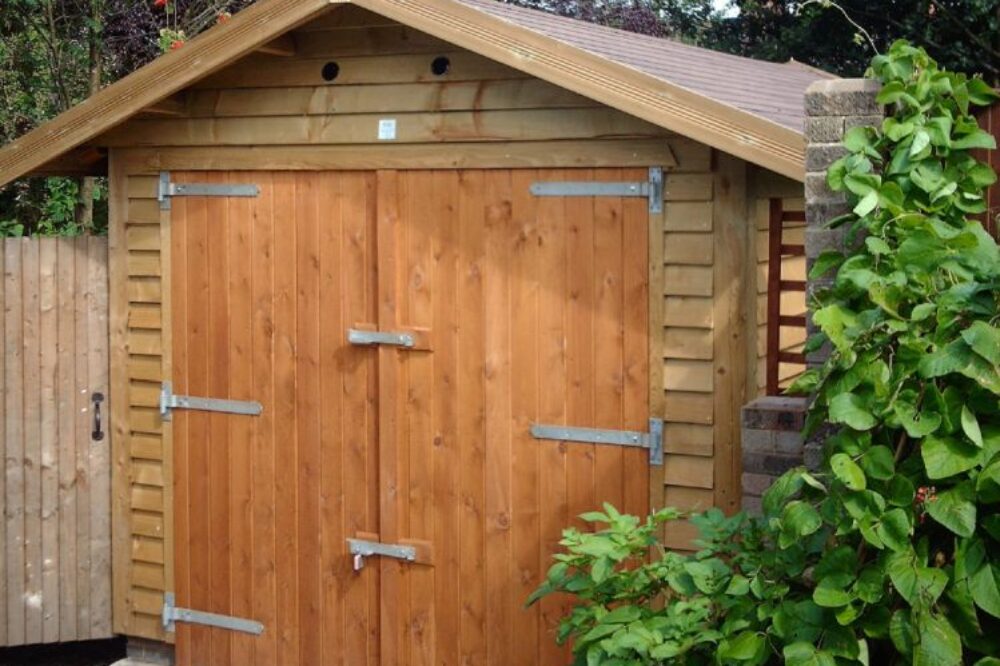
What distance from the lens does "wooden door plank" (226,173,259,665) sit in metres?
6.86

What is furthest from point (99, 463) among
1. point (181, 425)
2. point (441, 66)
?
point (441, 66)

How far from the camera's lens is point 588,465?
239 inches

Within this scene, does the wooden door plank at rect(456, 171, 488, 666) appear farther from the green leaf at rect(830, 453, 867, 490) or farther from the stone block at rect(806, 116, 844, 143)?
the green leaf at rect(830, 453, 867, 490)

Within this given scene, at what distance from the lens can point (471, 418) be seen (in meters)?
6.32

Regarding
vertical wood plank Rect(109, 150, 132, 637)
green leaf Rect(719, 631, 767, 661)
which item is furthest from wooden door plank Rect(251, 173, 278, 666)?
green leaf Rect(719, 631, 767, 661)

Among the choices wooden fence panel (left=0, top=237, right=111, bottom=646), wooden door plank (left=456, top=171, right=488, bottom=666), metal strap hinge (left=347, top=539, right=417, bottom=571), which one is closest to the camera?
wooden door plank (left=456, top=171, right=488, bottom=666)

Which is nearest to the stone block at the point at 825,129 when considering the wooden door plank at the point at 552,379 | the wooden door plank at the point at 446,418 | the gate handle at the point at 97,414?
the wooden door plank at the point at 552,379

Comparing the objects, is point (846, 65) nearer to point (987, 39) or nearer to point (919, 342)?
point (987, 39)

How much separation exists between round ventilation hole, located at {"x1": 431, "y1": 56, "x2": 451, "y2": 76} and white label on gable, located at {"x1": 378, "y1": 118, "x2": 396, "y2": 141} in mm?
274

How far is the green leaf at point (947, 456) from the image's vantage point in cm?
407

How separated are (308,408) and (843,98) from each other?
2923 millimetres

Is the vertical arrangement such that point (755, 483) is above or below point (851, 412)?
below

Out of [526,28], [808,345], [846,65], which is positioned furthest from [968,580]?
[846,65]

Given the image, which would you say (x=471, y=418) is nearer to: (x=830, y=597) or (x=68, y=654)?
(x=830, y=597)
